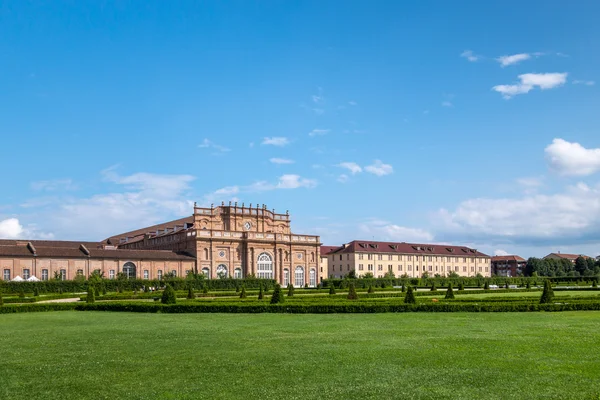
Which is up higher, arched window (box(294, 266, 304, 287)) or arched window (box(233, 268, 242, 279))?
arched window (box(233, 268, 242, 279))

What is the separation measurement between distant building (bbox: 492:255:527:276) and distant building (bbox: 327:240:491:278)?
40022 millimetres

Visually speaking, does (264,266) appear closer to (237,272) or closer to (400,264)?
(237,272)

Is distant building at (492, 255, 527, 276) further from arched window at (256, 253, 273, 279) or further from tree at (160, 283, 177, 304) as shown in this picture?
tree at (160, 283, 177, 304)

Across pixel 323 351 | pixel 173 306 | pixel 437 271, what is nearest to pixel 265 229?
pixel 437 271

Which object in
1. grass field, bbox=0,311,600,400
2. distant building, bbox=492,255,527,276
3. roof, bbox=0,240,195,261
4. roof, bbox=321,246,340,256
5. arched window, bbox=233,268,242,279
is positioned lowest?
distant building, bbox=492,255,527,276

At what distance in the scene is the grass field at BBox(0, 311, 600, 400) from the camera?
10523 millimetres

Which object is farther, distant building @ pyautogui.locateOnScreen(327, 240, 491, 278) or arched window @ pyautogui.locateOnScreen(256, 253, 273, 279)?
distant building @ pyautogui.locateOnScreen(327, 240, 491, 278)

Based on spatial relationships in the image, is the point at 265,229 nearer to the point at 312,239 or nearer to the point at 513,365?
the point at 312,239

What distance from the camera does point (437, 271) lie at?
107m

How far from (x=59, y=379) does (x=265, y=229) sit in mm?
72792

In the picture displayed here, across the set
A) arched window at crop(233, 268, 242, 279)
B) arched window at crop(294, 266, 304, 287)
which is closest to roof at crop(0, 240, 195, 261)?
arched window at crop(233, 268, 242, 279)

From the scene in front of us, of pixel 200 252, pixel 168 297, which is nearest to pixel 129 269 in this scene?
pixel 200 252

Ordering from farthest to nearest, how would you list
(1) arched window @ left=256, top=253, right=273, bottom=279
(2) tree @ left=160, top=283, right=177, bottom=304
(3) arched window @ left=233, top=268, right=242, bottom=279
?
(1) arched window @ left=256, top=253, right=273, bottom=279 < (3) arched window @ left=233, top=268, right=242, bottom=279 < (2) tree @ left=160, top=283, right=177, bottom=304

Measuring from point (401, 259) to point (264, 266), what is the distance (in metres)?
30.2
